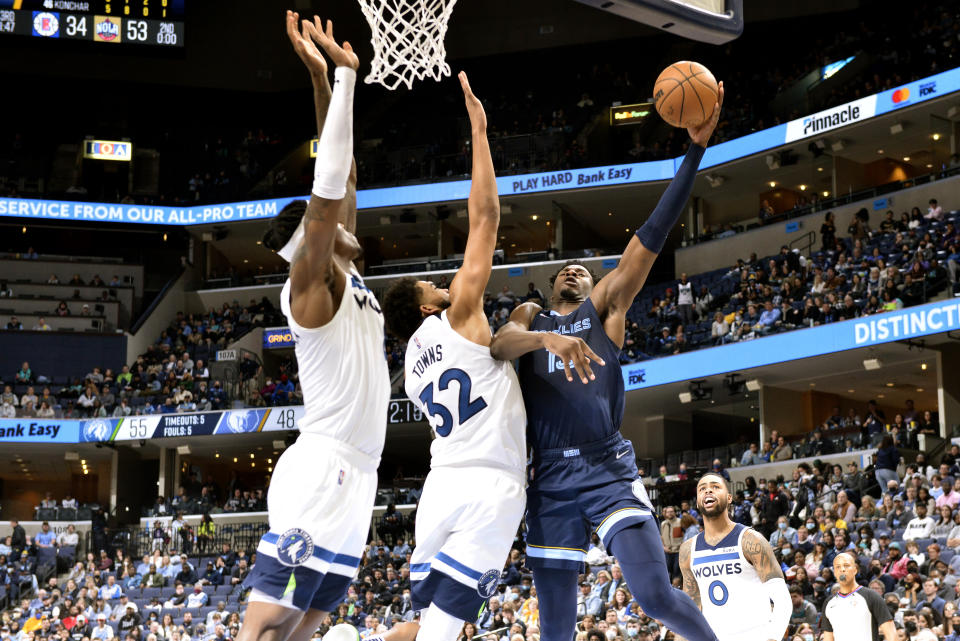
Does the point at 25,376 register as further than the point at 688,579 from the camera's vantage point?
Yes

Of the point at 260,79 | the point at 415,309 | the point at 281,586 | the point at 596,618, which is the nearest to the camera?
the point at 281,586

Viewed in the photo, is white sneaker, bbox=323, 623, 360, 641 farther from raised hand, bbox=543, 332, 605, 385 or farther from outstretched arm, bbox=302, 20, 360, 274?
outstretched arm, bbox=302, 20, 360, 274

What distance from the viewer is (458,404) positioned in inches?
217

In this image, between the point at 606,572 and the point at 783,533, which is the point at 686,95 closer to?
the point at 606,572

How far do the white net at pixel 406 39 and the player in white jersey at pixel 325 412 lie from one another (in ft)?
7.53

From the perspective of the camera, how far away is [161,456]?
115 ft

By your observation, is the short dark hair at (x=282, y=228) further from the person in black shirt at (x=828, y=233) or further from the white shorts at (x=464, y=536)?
the person in black shirt at (x=828, y=233)

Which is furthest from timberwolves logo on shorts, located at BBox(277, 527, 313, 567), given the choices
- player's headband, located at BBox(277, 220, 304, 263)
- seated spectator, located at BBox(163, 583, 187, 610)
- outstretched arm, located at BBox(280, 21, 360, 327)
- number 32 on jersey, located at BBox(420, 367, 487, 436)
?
seated spectator, located at BBox(163, 583, 187, 610)

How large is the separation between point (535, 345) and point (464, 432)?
604 millimetres

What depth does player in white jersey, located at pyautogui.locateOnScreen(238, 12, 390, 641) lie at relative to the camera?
174 inches

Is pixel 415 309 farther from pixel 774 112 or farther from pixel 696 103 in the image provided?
pixel 774 112

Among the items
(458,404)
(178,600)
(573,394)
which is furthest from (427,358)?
(178,600)

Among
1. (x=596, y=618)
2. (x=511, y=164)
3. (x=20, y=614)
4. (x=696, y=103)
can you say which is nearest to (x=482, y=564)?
(x=696, y=103)

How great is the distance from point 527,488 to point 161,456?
31.1 meters
